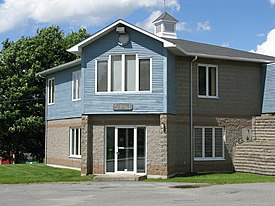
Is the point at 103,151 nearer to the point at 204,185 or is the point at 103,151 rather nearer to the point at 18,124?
the point at 204,185

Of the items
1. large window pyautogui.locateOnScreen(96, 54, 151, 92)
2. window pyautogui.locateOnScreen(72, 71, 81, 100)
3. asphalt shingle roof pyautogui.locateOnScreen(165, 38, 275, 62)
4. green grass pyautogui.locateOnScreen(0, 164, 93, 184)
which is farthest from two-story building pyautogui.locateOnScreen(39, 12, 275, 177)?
window pyautogui.locateOnScreen(72, 71, 81, 100)

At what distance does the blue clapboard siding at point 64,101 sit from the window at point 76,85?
0.94ft

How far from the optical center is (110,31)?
23125 mm

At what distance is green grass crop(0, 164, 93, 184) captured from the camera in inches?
840

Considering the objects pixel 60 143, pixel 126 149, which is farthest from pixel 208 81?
pixel 60 143

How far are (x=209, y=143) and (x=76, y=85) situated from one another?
26.6 feet

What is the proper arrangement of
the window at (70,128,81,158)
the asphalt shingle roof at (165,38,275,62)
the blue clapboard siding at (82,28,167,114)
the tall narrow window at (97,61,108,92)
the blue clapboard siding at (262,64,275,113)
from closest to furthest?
1. the blue clapboard siding at (82,28,167,114)
2. the tall narrow window at (97,61,108,92)
3. the asphalt shingle roof at (165,38,275,62)
4. the blue clapboard siding at (262,64,275,113)
5. the window at (70,128,81,158)

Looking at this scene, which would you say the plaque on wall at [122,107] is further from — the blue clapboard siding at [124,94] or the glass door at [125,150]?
the glass door at [125,150]

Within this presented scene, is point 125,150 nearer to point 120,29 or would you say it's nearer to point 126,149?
point 126,149

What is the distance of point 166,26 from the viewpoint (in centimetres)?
2970

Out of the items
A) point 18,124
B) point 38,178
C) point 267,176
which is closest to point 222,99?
point 267,176

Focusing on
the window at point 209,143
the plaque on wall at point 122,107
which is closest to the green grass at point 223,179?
the window at point 209,143

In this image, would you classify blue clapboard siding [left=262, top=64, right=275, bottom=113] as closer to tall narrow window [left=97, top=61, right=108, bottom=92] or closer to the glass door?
the glass door

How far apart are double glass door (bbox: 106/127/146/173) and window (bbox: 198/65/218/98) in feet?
13.4
